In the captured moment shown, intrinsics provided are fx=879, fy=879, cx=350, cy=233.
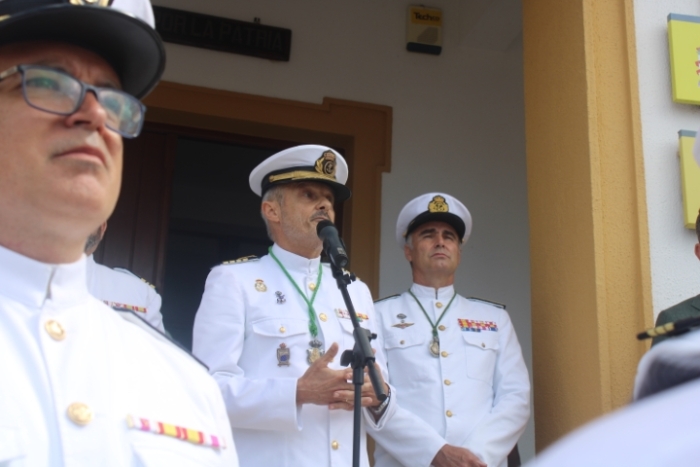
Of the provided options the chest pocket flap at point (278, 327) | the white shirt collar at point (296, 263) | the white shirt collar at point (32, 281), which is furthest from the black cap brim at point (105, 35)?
the white shirt collar at point (296, 263)

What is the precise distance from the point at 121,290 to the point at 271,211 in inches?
27.0

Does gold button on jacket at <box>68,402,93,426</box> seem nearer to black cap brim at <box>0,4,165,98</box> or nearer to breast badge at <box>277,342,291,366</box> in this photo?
black cap brim at <box>0,4,165,98</box>

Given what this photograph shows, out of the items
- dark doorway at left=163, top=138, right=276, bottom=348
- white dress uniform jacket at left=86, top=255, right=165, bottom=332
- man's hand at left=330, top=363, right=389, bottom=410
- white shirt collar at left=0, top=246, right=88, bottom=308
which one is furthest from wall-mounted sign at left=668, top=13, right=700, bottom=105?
dark doorway at left=163, top=138, right=276, bottom=348

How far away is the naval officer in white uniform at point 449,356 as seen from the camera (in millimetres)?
3367

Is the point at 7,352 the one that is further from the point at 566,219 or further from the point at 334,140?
the point at 334,140

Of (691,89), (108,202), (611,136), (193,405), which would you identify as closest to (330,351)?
(193,405)

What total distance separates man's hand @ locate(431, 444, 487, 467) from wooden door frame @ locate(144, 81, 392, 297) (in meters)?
1.96

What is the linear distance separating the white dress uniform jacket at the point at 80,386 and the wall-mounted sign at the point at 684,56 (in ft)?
8.47

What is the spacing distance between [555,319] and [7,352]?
251cm

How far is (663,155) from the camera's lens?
3.46 meters

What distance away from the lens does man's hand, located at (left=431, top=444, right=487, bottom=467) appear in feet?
10.4

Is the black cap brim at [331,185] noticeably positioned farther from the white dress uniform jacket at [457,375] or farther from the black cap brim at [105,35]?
the black cap brim at [105,35]

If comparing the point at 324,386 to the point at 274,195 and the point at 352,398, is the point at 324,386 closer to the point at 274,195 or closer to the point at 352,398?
the point at 352,398

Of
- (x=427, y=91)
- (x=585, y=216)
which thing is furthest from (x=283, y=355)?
(x=427, y=91)
